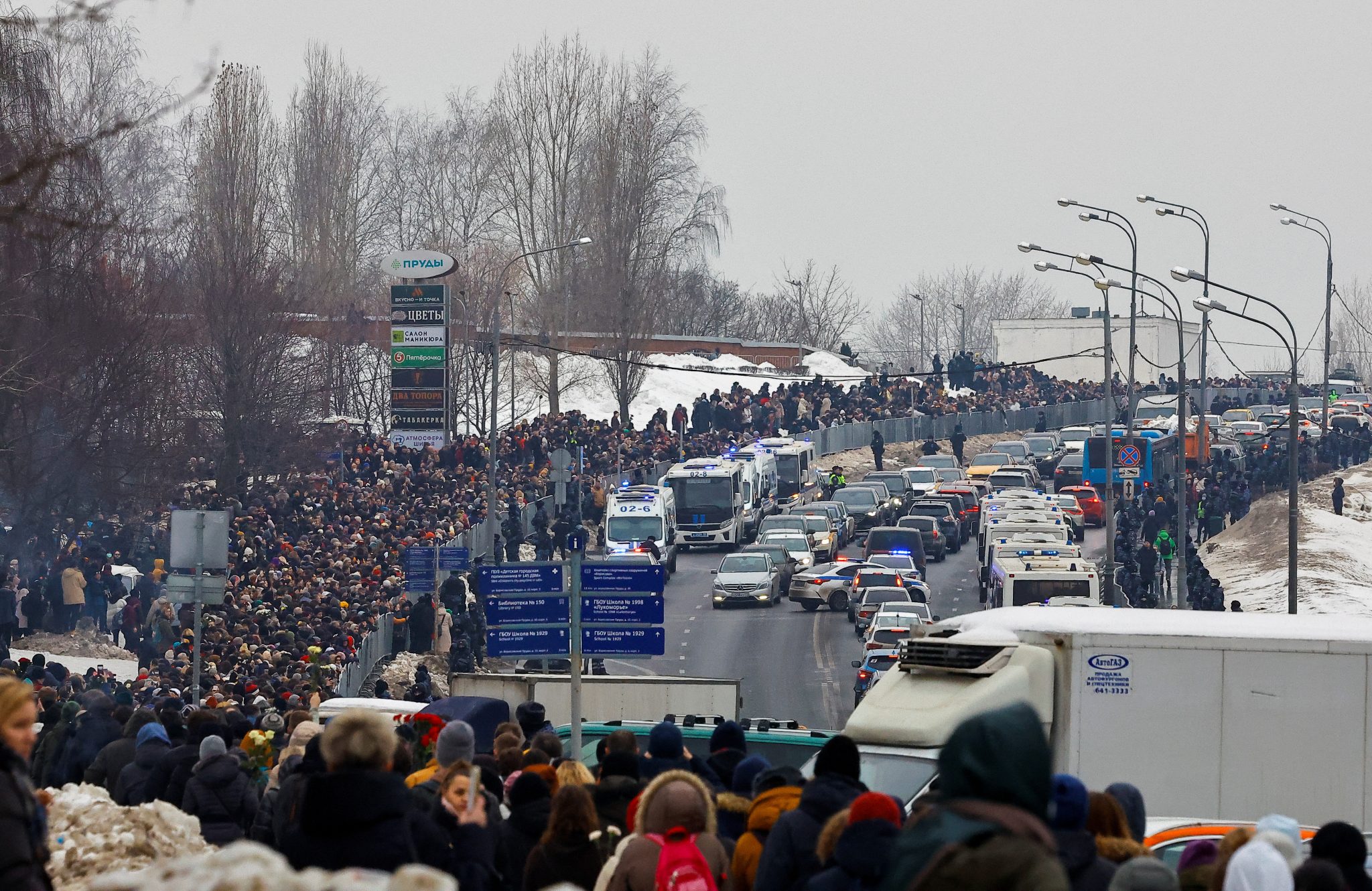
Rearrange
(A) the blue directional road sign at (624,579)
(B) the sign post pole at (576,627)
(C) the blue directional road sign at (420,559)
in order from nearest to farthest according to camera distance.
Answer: (B) the sign post pole at (576,627)
(A) the blue directional road sign at (624,579)
(C) the blue directional road sign at (420,559)

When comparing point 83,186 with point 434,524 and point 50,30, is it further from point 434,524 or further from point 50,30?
point 50,30

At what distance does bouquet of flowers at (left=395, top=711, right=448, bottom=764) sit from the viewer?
12.3 metres

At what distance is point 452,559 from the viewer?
1246 inches

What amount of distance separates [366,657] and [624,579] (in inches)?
540

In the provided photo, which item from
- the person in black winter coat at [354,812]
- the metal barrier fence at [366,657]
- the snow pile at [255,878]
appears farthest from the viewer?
the metal barrier fence at [366,657]

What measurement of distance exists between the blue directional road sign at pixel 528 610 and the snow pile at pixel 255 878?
11.9 metres

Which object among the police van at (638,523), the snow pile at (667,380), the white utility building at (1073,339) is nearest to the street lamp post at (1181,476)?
the police van at (638,523)

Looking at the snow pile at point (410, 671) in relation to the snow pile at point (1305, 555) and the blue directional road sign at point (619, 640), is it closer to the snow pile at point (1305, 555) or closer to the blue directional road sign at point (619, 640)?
the blue directional road sign at point (619, 640)

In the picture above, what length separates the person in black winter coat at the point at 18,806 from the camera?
5.45 meters

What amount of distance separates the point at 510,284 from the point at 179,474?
49.5 m

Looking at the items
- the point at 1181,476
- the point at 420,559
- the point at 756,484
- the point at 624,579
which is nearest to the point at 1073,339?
the point at 756,484

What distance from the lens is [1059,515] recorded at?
4669 centimetres

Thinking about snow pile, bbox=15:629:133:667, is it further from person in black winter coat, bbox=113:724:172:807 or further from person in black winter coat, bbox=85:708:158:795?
person in black winter coat, bbox=113:724:172:807

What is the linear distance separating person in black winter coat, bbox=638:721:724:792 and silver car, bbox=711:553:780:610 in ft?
105
